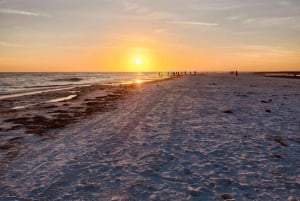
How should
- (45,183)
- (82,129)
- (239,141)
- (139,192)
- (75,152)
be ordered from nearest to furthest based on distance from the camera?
(139,192), (45,183), (75,152), (239,141), (82,129)

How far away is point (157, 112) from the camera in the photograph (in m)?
17.0

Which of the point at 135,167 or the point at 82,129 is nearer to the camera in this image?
the point at 135,167

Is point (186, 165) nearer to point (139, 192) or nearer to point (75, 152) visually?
point (139, 192)

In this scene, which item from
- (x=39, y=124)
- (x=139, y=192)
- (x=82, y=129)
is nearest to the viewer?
(x=139, y=192)

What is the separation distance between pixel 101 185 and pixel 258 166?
4.24 metres

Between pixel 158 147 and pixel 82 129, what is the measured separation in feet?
15.4

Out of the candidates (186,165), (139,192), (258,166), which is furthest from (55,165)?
(258,166)

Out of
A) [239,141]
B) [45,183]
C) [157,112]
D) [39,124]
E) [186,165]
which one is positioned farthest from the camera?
[157,112]

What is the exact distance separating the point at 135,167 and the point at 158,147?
1973mm

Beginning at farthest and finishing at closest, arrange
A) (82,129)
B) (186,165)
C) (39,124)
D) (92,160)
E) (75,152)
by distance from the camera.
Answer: (39,124) < (82,129) < (75,152) < (92,160) < (186,165)

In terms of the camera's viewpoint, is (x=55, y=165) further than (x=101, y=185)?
Yes

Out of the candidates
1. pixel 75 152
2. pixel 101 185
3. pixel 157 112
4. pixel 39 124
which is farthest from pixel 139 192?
pixel 157 112

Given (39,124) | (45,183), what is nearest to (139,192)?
(45,183)

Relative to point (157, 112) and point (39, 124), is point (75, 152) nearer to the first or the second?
point (39, 124)
